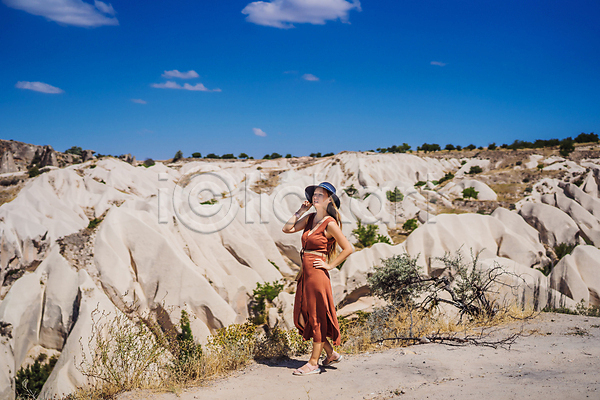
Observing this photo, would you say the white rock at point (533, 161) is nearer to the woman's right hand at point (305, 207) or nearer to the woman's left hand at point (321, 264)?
the woman's right hand at point (305, 207)

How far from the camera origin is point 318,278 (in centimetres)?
411

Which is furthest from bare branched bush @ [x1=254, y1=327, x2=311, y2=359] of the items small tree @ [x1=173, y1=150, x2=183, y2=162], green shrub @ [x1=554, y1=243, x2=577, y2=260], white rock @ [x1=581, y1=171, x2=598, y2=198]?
small tree @ [x1=173, y1=150, x2=183, y2=162]

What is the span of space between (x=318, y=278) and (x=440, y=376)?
157cm

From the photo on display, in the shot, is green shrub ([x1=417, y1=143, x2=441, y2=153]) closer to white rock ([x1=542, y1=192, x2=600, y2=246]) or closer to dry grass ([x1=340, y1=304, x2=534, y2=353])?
white rock ([x1=542, y1=192, x2=600, y2=246])

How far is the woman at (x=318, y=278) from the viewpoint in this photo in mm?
4098

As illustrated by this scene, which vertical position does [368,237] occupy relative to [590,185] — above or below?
below

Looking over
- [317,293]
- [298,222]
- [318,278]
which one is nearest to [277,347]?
[317,293]

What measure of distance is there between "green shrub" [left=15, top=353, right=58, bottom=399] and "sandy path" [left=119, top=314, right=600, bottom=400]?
879 centimetres

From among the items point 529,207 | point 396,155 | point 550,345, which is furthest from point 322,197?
point 396,155

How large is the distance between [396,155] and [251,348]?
54728mm

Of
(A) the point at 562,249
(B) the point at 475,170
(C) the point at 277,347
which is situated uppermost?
(B) the point at 475,170

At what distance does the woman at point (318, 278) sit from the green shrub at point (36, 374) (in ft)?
30.5

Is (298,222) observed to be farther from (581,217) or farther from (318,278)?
(581,217)

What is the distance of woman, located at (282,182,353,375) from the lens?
13.4 feet
